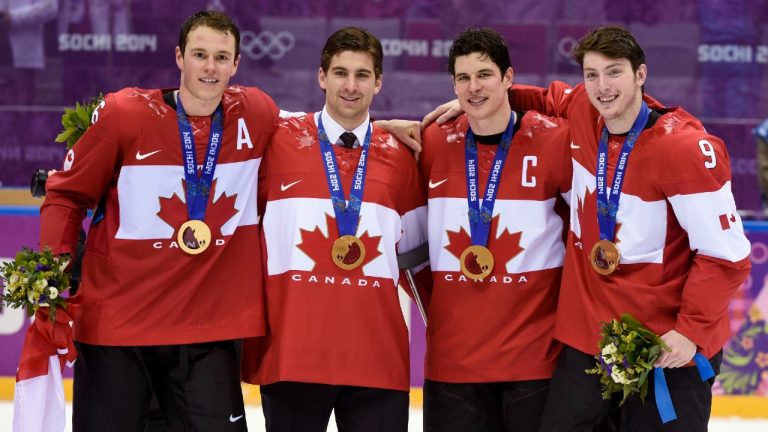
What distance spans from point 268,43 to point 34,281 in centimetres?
503

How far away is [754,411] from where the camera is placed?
609 cm

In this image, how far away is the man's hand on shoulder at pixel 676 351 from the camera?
348 centimetres

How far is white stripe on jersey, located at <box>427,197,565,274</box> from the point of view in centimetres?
386

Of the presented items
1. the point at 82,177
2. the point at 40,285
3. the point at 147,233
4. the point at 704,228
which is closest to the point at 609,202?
the point at 704,228

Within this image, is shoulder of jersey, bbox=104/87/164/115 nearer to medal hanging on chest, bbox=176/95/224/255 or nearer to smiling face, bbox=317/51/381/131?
medal hanging on chest, bbox=176/95/224/255

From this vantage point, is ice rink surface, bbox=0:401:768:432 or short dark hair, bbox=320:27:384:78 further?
ice rink surface, bbox=0:401:768:432

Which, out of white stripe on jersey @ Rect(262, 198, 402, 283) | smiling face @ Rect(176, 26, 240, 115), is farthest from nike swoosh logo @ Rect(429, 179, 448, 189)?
smiling face @ Rect(176, 26, 240, 115)

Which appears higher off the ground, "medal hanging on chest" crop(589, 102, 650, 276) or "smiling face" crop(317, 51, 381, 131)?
"smiling face" crop(317, 51, 381, 131)

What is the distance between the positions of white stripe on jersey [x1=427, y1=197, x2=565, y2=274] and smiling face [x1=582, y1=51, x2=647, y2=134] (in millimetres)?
436

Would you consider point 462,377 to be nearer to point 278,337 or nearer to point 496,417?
point 496,417

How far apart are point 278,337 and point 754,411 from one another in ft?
11.6

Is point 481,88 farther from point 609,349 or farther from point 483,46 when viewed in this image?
point 609,349

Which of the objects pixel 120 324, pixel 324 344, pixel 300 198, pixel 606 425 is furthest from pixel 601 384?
pixel 120 324

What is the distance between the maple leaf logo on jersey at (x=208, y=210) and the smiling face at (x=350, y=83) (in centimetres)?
52
